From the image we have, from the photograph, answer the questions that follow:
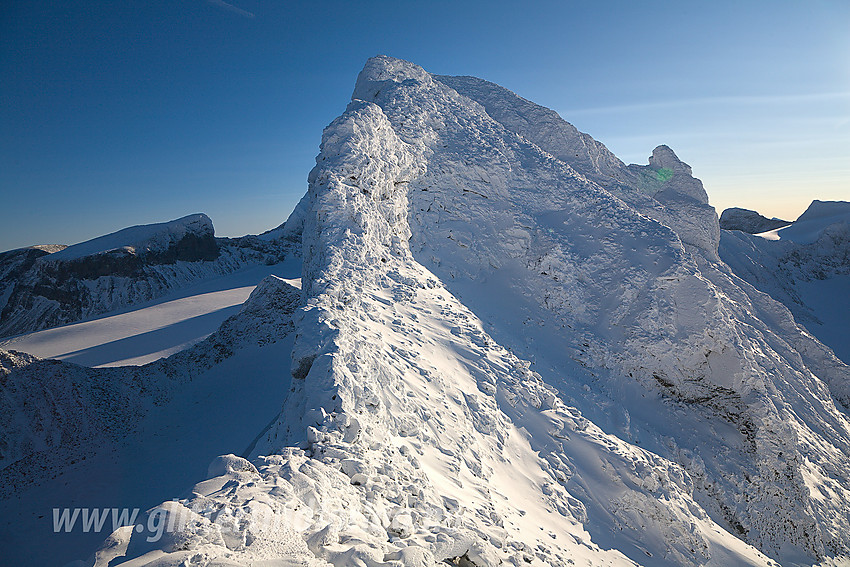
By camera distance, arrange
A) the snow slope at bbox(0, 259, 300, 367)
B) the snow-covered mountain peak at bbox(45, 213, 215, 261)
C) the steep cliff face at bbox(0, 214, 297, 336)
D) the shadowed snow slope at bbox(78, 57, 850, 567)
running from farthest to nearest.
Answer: the snow-covered mountain peak at bbox(45, 213, 215, 261) < the steep cliff face at bbox(0, 214, 297, 336) < the snow slope at bbox(0, 259, 300, 367) < the shadowed snow slope at bbox(78, 57, 850, 567)

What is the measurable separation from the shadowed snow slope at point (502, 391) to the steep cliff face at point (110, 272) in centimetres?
2213

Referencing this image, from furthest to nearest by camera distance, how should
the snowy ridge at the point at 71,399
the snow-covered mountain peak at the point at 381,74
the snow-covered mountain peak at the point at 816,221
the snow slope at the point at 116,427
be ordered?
1. the snow-covered mountain peak at the point at 816,221
2. the snow-covered mountain peak at the point at 381,74
3. the snowy ridge at the point at 71,399
4. the snow slope at the point at 116,427

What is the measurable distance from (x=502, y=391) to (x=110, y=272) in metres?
32.2

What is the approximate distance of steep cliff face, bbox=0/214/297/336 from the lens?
2570 centimetres

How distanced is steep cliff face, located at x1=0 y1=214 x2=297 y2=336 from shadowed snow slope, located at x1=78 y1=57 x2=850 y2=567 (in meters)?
22.1

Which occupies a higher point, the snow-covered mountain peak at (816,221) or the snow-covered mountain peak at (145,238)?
the snow-covered mountain peak at (816,221)

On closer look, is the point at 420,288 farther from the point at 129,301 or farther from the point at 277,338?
the point at 129,301

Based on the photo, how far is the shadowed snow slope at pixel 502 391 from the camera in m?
4.44

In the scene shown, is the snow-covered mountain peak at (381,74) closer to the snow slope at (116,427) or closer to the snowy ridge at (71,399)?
the snowy ridge at (71,399)

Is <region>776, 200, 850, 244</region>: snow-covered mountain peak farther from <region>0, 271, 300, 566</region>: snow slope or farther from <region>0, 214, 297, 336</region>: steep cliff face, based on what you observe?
<region>0, 214, 297, 336</region>: steep cliff face

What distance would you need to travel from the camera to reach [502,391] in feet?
31.5

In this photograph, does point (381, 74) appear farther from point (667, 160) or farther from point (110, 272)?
point (110, 272)

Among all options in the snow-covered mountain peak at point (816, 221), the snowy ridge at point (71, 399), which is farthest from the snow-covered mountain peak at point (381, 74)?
the snow-covered mountain peak at point (816, 221)

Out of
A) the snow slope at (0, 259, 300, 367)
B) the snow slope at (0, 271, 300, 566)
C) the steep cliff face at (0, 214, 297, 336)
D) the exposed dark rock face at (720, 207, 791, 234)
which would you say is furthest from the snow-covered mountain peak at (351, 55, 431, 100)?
the exposed dark rock face at (720, 207, 791, 234)
